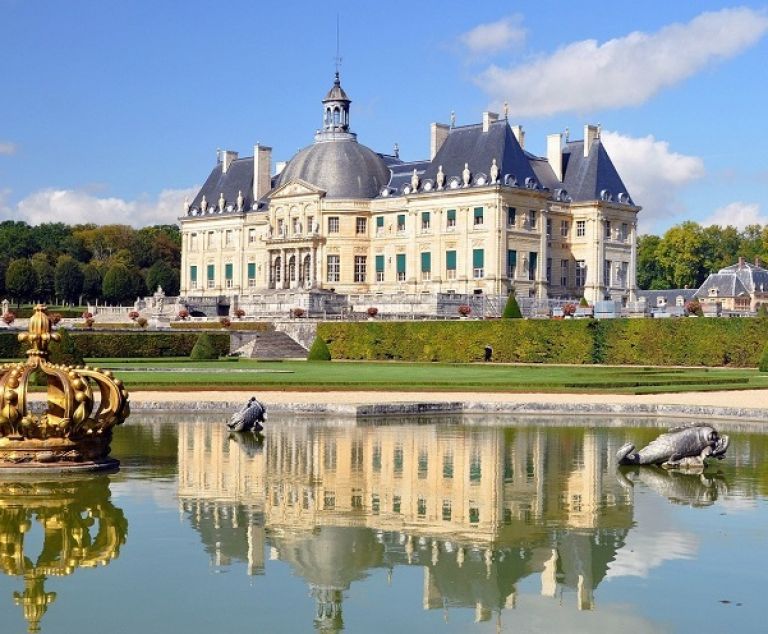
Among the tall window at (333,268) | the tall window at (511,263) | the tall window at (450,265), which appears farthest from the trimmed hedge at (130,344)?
the tall window at (333,268)

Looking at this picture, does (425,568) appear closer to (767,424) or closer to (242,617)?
(242,617)

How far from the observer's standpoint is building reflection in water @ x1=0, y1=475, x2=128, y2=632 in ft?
29.8

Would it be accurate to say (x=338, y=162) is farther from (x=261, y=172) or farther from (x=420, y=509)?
(x=420, y=509)

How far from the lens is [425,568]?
9.48 metres

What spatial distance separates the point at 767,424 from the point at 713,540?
36.3ft

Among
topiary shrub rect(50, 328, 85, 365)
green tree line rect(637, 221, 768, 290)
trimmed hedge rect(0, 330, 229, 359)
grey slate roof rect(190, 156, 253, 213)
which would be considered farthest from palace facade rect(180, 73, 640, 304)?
topiary shrub rect(50, 328, 85, 365)

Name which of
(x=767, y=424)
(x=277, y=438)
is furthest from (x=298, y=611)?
(x=767, y=424)

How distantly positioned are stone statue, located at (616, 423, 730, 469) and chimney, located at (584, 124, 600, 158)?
56576 millimetres

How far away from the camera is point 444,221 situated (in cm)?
6644

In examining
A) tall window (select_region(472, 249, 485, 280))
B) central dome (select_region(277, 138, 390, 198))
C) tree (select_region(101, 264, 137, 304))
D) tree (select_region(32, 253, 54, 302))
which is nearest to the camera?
tall window (select_region(472, 249, 485, 280))

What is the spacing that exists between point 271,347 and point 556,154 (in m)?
28.8

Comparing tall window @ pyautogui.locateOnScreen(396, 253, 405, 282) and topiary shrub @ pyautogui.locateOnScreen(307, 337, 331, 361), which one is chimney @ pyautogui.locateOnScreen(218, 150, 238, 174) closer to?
tall window @ pyautogui.locateOnScreen(396, 253, 405, 282)

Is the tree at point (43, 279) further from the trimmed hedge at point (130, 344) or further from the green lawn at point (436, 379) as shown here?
the green lawn at point (436, 379)

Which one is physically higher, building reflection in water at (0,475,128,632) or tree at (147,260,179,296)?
tree at (147,260,179,296)
